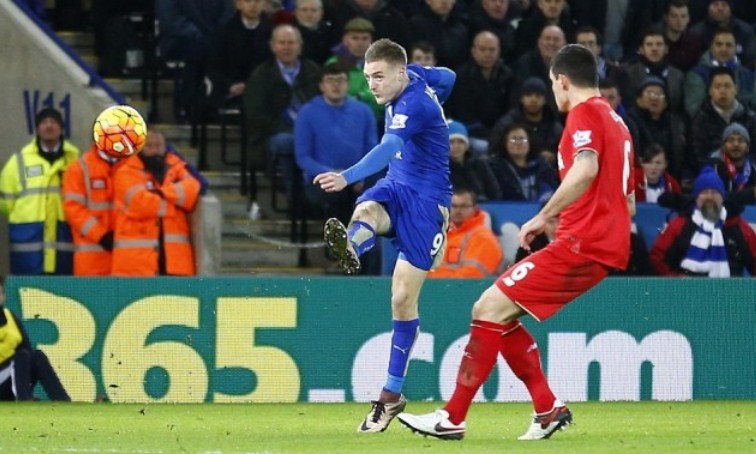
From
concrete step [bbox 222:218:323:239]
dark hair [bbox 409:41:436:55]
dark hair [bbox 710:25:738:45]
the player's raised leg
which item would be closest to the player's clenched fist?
the player's raised leg

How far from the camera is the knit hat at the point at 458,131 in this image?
16.5 m

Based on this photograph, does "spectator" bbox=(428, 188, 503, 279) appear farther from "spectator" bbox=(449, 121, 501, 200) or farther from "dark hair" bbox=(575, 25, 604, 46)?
"dark hair" bbox=(575, 25, 604, 46)

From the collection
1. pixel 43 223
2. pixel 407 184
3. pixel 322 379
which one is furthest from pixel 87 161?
pixel 407 184

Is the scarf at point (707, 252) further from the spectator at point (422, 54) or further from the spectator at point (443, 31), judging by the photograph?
the spectator at point (443, 31)

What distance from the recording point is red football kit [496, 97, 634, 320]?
1013 centimetres

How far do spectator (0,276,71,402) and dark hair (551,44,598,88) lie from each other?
5.64 metres

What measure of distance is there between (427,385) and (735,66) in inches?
231

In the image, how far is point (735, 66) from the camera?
1877cm

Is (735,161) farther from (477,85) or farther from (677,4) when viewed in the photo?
(677,4)

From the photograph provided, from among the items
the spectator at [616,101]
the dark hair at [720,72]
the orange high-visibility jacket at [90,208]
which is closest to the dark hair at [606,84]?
the spectator at [616,101]

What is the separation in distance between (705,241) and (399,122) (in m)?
5.81

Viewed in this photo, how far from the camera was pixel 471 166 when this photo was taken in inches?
658

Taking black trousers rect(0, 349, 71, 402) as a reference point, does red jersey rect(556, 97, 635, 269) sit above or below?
above

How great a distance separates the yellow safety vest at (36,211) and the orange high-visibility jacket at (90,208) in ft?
0.77
